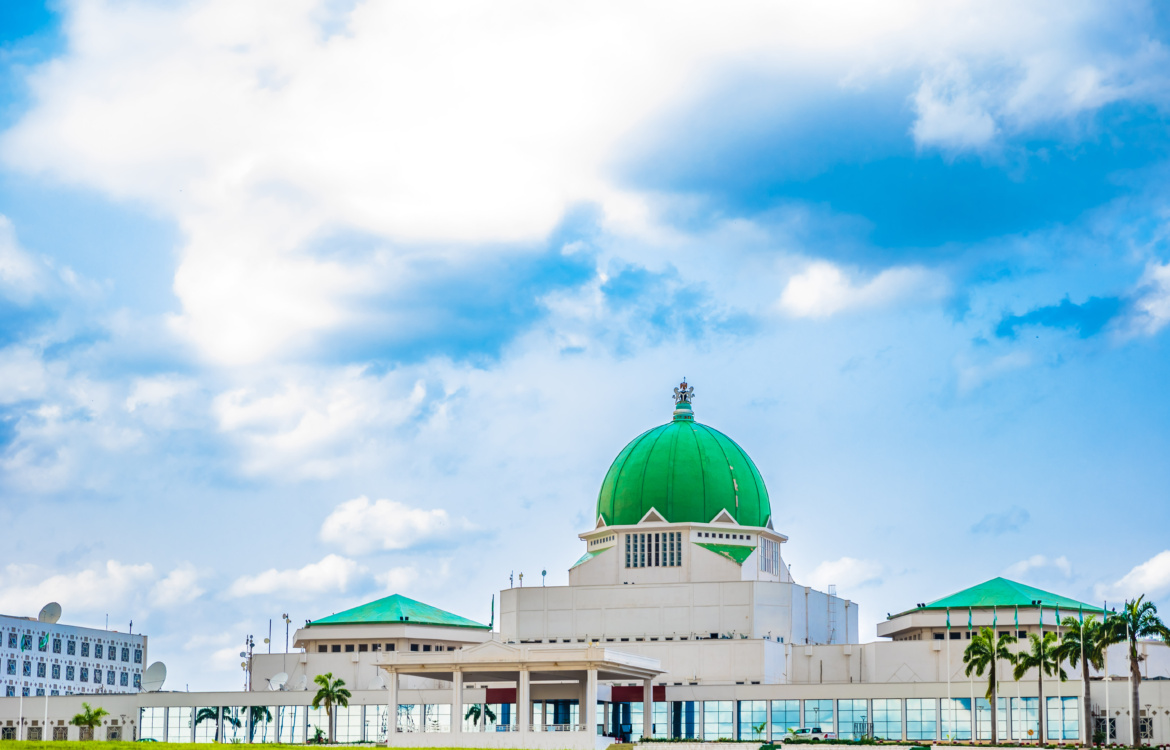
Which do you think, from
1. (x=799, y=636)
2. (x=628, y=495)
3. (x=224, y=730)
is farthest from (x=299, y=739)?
(x=799, y=636)

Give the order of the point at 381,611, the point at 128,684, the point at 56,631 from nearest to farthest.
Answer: the point at 381,611, the point at 56,631, the point at 128,684

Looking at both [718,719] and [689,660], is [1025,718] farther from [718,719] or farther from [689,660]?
[689,660]

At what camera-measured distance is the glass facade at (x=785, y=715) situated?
326ft

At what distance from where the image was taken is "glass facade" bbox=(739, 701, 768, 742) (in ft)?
326

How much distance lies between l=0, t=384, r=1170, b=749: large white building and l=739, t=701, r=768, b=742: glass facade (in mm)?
97

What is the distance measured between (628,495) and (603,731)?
18182mm

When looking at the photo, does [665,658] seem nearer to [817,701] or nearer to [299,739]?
[817,701]

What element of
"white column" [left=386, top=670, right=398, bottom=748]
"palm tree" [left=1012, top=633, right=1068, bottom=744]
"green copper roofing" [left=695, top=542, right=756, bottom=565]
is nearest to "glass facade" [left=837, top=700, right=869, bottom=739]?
"green copper roofing" [left=695, top=542, right=756, bottom=565]

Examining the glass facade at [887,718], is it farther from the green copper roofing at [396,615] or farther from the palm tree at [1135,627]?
the green copper roofing at [396,615]

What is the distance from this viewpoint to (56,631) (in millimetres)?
146125

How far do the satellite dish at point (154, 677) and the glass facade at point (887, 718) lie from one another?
2207 inches

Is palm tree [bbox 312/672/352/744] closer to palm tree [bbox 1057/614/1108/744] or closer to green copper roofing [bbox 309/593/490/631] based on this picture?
green copper roofing [bbox 309/593/490/631]

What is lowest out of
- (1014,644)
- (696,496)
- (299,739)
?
(299,739)

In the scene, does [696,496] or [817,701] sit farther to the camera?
[696,496]
